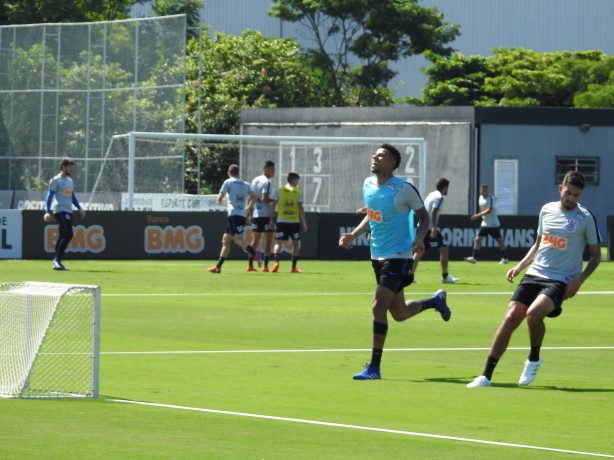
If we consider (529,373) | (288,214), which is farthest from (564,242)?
(288,214)

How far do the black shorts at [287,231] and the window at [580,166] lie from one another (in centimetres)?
2254

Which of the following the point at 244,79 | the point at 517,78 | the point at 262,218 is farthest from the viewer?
the point at 517,78

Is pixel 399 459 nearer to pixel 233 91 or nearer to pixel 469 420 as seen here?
pixel 469 420

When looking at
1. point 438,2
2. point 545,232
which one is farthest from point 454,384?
point 438,2

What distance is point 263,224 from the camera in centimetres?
3053

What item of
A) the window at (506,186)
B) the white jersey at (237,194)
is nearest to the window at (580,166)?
the window at (506,186)

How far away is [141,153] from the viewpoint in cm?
4381

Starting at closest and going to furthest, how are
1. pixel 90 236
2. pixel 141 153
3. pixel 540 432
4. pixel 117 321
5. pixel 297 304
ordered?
pixel 540 432, pixel 117 321, pixel 297 304, pixel 90 236, pixel 141 153

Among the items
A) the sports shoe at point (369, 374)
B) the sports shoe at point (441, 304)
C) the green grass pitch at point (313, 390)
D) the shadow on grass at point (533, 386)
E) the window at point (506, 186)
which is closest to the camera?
the green grass pitch at point (313, 390)

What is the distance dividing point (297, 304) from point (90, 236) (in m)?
14.1

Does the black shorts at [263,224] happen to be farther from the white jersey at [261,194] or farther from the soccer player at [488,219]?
the soccer player at [488,219]

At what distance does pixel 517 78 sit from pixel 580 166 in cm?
2049

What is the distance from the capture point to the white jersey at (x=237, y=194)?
1161 inches

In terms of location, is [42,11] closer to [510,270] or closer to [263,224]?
[263,224]
